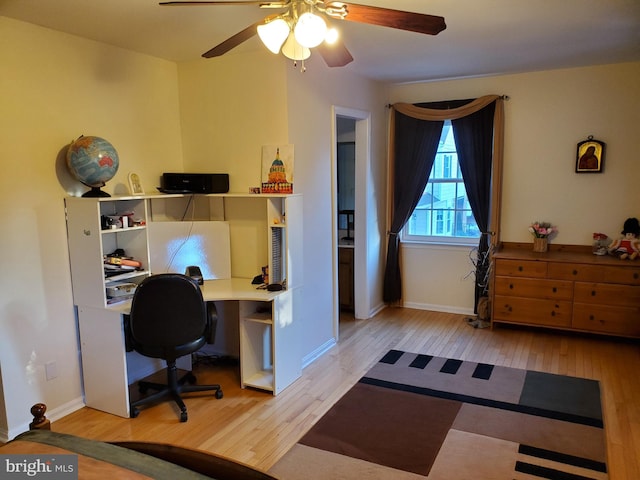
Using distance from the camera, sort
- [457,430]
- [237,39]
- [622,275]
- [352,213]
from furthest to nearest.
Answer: [352,213], [622,275], [457,430], [237,39]

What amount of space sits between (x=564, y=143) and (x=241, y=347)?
3545 mm

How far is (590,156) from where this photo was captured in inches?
171

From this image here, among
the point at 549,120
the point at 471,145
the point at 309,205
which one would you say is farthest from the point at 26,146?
the point at 549,120

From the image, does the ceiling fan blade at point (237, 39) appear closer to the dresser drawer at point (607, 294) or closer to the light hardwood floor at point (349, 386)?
the light hardwood floor at point (349, 386)


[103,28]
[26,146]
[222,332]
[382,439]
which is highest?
[103,28]

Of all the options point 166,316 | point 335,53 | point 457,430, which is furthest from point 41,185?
point 457,430

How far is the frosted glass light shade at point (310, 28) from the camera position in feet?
5.98

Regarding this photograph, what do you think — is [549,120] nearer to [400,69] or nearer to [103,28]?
[400,69]

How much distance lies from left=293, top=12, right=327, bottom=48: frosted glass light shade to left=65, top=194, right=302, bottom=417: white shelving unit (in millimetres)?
1487

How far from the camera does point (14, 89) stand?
8.90 feet

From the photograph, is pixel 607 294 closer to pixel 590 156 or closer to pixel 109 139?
pixel 590 156

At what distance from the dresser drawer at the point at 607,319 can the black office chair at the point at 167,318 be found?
3266 mm

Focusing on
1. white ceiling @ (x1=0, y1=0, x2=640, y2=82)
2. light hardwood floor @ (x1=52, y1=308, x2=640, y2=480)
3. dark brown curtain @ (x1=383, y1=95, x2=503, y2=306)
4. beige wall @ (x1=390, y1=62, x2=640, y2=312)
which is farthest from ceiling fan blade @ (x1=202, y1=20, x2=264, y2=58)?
beige wall @ (x1=390, y1=62, x2=640, y2=312)

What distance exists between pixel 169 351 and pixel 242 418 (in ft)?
2.06
